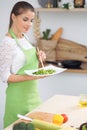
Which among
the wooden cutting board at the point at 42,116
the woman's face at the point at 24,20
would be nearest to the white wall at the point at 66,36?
the woman's face at the point at 24,20

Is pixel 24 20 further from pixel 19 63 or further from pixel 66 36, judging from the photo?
pixel 66 36

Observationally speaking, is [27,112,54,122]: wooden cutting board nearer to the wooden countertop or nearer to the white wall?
the wooden countertop

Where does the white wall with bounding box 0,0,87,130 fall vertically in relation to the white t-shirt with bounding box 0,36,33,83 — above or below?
below

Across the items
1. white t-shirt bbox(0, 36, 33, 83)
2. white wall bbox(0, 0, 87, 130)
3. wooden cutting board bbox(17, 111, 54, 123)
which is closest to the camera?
wooden cutting board bbox(17, 111, 54, 123)

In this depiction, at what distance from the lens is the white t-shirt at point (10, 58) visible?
2014mm

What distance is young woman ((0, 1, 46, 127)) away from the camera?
2027 millimetres

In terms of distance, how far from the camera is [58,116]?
1.70m

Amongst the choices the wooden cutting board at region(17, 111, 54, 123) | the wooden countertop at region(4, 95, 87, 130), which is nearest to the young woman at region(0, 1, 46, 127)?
the wooden countertop at region(4, 95, 87, 130)

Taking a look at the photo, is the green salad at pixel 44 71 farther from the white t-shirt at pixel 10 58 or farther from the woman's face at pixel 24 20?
the woman's face at pixel 24 20

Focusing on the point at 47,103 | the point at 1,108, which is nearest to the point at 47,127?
the point at 47,103

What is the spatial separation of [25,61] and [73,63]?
1.19 m

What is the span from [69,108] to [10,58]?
0.48 m

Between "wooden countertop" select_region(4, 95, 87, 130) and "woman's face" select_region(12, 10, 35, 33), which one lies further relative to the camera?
"woman's face" select_region(12, 10, 35, 33)

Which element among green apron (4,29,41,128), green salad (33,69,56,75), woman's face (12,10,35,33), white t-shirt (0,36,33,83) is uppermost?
woman's face (12,10,35,33)
